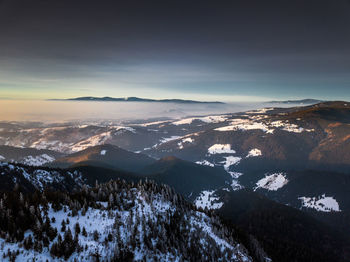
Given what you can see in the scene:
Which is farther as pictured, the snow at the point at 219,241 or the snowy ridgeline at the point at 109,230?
the snow at the point at 219,241

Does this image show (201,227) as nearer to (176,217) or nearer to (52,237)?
(176,217)

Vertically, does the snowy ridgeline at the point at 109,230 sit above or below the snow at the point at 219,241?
above

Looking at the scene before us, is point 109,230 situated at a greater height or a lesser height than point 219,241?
greater

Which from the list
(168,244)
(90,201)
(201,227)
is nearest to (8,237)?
(90,201)

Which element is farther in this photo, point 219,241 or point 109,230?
point 219,241

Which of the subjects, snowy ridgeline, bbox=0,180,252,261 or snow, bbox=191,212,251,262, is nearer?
snowy ridgeline, bbox=0,180,252,261

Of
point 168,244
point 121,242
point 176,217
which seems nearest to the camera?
point 121,242

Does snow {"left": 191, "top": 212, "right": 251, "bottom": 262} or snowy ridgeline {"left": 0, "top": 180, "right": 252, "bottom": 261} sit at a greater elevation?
snowy ridgeline {"left": 0, "top": 180, "right": 252, "bottom": 261}

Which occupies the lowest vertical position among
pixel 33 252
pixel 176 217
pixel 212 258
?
pixel 212 258
